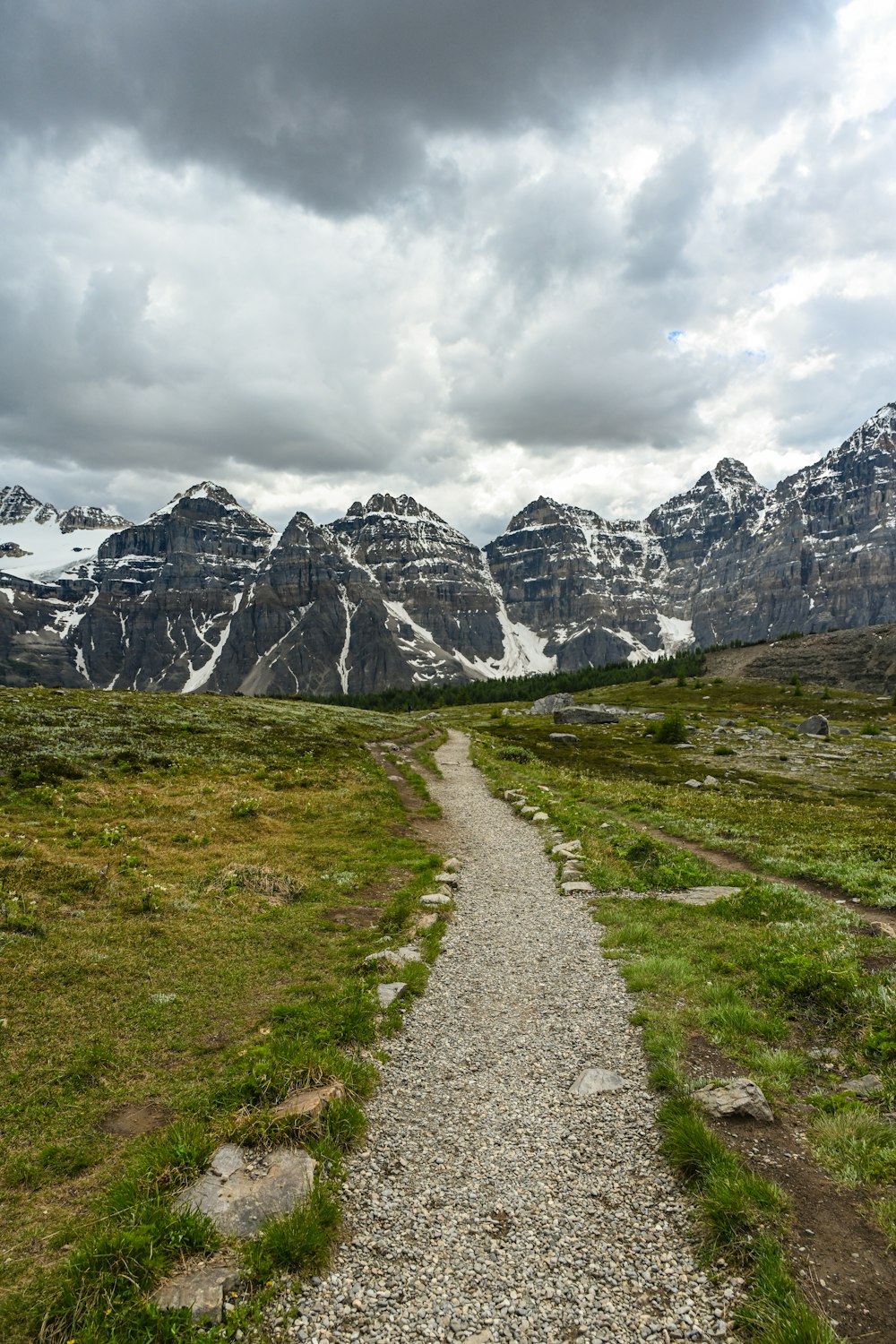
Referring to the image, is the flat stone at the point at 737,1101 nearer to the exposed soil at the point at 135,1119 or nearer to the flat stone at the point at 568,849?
the exposed soil at the point at 135,1119

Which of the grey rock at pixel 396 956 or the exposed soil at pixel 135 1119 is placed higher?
the exposed soil at pixel 135 1119

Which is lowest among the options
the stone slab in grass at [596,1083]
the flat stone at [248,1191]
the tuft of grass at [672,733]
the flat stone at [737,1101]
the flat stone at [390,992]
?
the tuft of grass at [672,733]

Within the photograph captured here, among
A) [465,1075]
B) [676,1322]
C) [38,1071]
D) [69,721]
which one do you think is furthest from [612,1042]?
[69,721]

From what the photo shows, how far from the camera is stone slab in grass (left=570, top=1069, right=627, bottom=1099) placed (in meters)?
11.9

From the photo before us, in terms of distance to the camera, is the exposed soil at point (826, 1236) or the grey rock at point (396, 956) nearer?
the exposed soil at point (826, 1236)

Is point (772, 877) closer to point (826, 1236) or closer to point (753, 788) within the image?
point (826, 1236)

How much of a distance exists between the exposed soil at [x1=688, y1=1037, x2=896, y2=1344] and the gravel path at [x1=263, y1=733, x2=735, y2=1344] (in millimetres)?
1175

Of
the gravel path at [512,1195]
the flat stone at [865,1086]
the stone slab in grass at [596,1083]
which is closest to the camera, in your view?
the gravel path at [512,1195]

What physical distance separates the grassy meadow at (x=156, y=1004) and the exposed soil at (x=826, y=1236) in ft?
20.3

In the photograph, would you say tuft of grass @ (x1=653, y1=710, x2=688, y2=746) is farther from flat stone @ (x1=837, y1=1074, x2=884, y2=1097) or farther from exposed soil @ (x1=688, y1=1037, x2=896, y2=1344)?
exposed soil @ (x1=688, y1=1037, x2=896, y2=1344)

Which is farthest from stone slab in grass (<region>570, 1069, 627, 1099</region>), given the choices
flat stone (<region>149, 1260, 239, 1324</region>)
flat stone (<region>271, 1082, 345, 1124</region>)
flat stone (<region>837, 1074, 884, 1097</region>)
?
flat stone (<region>149, 1260, 239, 1324</region>)

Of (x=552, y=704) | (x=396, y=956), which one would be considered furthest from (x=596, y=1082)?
(x=552, y=704)

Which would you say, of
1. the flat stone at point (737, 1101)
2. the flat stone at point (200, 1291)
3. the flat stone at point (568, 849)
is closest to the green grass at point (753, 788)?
the flat stone at point (568, 849)

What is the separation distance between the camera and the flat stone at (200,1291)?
7285 millimetres
